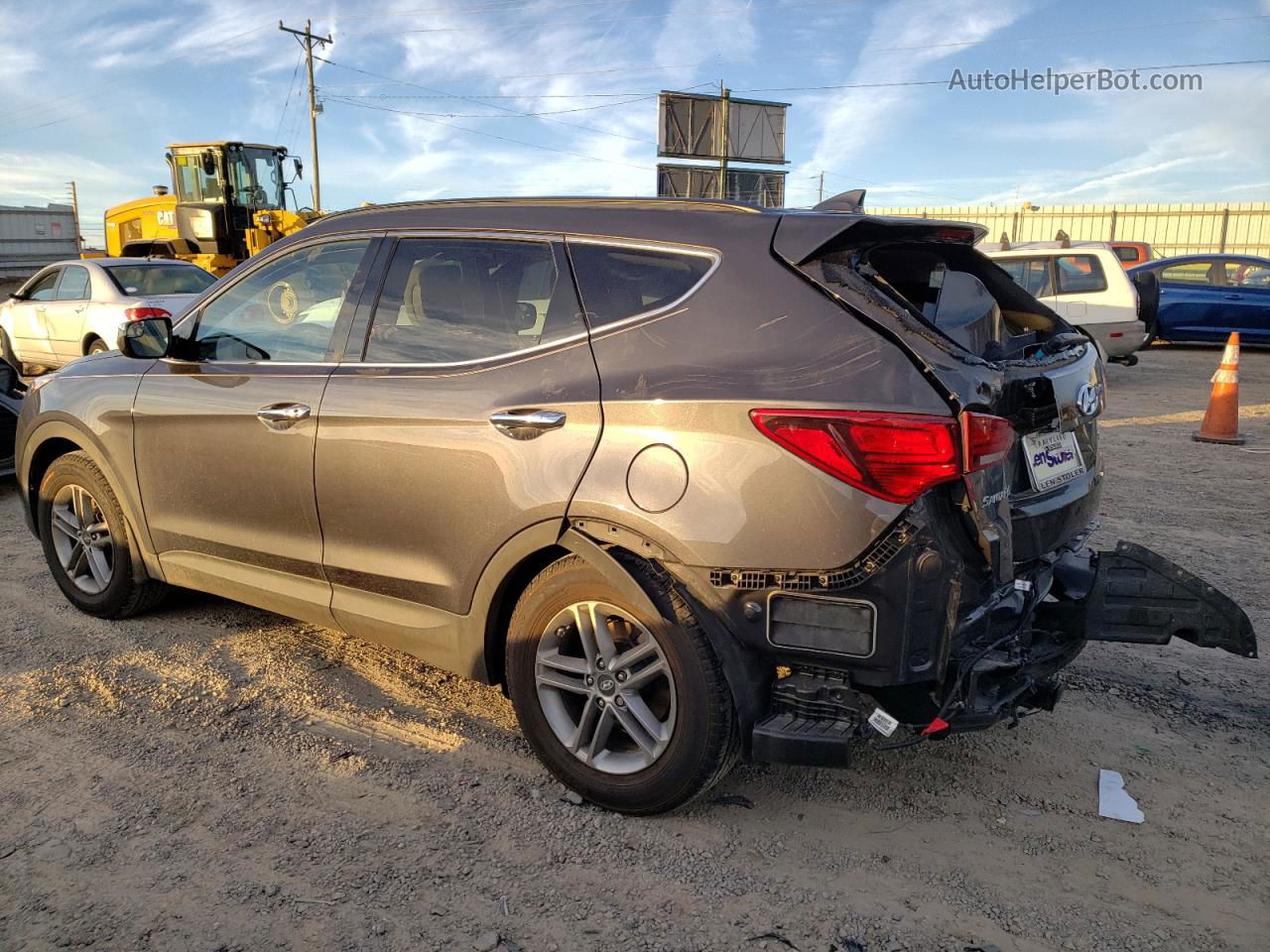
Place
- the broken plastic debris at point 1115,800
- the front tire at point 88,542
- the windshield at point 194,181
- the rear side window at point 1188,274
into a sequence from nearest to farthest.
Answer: the broken plastic debris at point 1115,800
the front tire at point 88,542
the rear side window at point 1188,274
the windshield at point 194,181

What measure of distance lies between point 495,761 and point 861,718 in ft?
4.19

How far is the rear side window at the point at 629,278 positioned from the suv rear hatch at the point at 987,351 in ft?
0.93

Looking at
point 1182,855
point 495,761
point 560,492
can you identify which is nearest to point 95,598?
point 495,761

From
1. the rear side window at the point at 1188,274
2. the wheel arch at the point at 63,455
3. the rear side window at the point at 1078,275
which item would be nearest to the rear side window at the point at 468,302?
the wheel arch at the point at 63,455

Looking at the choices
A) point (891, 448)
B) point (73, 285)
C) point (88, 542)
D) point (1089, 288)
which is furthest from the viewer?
point (1089, 288)

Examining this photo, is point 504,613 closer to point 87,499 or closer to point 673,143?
point 87,499

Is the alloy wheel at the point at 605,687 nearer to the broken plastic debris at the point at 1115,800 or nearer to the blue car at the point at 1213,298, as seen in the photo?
the broken plastic debris at the point at 1115,800

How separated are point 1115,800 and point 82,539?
14.2ft

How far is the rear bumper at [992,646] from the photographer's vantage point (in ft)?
7.86

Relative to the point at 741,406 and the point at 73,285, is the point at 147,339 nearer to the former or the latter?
the point at 741,406

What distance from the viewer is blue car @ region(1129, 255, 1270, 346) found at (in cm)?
1566

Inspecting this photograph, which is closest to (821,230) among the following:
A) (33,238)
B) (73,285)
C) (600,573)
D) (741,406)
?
(741,406)

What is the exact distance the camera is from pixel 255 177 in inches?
742

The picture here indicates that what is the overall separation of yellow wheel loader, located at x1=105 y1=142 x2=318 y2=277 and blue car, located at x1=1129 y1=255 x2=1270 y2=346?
1524 centimetres
